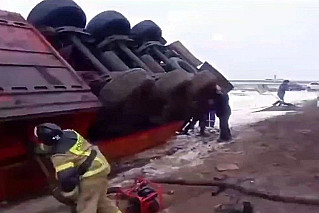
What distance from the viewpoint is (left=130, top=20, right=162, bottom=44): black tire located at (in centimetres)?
908

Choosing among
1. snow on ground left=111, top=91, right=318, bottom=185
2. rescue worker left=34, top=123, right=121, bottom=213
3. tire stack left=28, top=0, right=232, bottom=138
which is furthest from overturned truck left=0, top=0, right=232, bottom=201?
rescue worker left=34, top=123, right=121, bottom=213

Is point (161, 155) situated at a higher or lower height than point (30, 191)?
lower

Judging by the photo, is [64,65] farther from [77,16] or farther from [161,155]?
[161,155]

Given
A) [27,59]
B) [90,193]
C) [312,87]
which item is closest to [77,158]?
[90,193]

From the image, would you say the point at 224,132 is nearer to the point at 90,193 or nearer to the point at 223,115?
the point at 223,115

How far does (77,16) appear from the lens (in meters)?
7.04

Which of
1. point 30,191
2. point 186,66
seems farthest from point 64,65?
point 186,66

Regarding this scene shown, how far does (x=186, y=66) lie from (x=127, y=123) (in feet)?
11.1

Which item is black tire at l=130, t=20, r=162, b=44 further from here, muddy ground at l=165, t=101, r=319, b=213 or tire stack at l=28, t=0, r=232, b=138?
muddy ground at l=165, t=101, r=319, b=213

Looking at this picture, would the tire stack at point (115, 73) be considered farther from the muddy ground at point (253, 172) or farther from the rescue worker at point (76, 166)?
the rescue worker at point (76, 166)

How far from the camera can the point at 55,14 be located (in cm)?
682

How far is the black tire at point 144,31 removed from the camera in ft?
29.8

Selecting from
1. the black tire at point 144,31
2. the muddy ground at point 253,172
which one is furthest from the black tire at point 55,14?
the muddy ground at point 253,172

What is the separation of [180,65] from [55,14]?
3.55m
